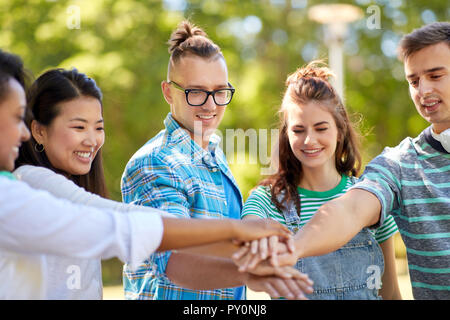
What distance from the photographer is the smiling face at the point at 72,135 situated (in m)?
2.32

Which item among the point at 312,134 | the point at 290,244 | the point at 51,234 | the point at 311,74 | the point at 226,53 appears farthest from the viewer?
the point at 226,53

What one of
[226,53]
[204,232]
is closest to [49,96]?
[204,232]

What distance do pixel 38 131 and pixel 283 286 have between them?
1287 mm

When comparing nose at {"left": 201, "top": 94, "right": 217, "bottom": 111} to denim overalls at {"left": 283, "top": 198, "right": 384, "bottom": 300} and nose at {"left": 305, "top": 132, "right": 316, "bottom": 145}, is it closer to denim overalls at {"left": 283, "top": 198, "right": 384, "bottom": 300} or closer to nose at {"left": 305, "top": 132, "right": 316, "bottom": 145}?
nose at {"left": 305, "top": 132, "right": 316, "bottom": 145}

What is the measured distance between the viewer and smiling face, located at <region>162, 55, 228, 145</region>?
8.96 feet

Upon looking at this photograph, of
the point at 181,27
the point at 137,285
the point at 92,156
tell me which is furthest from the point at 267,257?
the point at 181,27

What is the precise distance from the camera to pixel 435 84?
2.49m

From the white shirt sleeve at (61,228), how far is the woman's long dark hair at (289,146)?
1057 mm

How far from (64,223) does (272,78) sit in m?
8.20

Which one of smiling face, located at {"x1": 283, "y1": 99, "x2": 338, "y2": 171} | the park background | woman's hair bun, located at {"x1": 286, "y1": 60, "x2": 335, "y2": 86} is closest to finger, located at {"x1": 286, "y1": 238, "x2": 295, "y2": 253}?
smiling face, located at {"x1": 283, "y1": 99, "x2": 338, "y2": 171}

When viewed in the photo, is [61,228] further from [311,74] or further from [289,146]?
[311,74]

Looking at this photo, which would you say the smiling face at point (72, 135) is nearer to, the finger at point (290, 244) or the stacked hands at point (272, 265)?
the stacked hands at point (272, 265)

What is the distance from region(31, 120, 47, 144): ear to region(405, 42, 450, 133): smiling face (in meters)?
1.80
